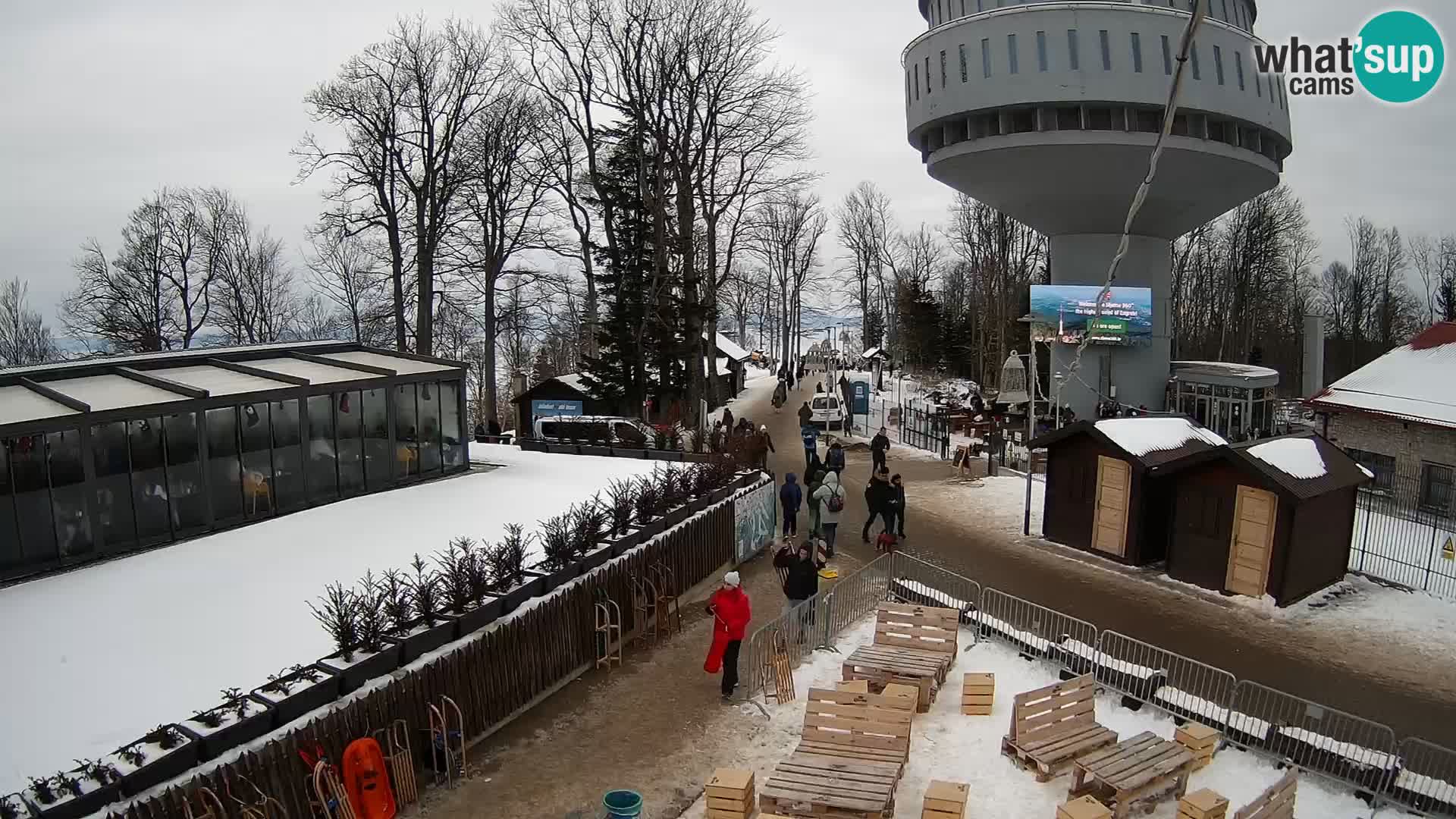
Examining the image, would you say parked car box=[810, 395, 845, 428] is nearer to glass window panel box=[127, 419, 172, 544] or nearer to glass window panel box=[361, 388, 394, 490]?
glass window panel box=[361, 388, 394, 490]

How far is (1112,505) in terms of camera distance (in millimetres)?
16672

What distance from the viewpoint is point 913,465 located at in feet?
86.9

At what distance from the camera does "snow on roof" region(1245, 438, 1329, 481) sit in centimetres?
1397

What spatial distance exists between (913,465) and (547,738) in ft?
60.9

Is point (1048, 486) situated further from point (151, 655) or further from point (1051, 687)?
point (151, 655)

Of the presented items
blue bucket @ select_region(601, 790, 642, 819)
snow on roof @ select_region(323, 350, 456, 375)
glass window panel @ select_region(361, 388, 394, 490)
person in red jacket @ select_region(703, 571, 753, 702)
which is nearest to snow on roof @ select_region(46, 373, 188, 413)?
glass window panel @ select_region(361, 388, 394, 490)

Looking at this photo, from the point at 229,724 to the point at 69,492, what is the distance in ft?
23.9

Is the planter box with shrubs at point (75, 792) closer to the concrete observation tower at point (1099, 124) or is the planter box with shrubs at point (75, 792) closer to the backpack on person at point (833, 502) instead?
the backpack on person at point (833, 502)

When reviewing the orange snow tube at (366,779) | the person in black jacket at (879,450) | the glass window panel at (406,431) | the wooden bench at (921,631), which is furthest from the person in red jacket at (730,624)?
the glass window panel at (406,431)

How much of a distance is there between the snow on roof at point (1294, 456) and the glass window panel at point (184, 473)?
17523mm

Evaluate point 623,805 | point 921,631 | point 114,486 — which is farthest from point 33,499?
point 921,631

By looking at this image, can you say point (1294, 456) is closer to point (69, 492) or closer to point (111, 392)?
point (69, 492)

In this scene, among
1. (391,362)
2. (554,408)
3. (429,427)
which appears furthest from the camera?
(554,408)

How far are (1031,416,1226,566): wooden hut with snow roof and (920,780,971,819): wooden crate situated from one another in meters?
9.68
